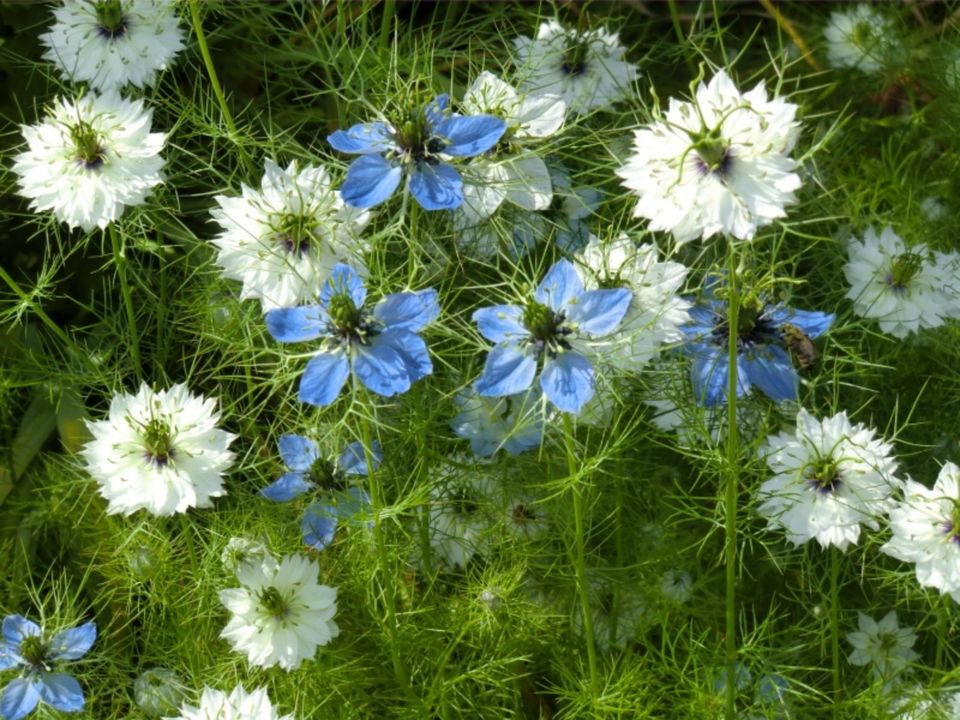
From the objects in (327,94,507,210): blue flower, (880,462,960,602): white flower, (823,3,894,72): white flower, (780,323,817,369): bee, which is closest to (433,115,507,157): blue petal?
(327,94,507,210): blue flower

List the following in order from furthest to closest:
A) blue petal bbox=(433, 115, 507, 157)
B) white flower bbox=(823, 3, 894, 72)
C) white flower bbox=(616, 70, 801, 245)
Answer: white flower bbox=(823, 3, 894, 72), blue petal bbox=(433, 115, 507, 157), white flower bbox=(616, 70, 801, 245)

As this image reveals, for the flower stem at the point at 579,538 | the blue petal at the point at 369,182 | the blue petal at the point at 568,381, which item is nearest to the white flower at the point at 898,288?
the flower stem at the point at 579,538

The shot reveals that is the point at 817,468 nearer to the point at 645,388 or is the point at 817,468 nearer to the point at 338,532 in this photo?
the point at 645,388

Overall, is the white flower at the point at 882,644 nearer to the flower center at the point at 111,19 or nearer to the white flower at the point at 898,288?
the white flower at the point at 898,288

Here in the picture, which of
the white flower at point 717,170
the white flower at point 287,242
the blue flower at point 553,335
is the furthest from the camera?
the white flower at point 287,242

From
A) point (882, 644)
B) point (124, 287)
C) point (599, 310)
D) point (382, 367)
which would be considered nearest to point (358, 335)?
point (382, 367)

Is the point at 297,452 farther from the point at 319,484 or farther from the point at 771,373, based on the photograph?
the point at 771,373

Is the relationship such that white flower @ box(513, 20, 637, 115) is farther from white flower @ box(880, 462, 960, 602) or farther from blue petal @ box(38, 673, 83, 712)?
blue petal @ box(38, 673, 83, 712)
